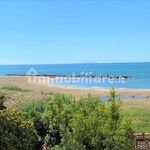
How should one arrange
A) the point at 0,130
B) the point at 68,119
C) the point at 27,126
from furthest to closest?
1. the point at 68,119
2. the point at 27,126
3. the point at 0,130

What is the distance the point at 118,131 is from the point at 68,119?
5.03m

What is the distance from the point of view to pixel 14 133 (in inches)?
846

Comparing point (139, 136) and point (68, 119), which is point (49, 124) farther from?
point (139, 136)

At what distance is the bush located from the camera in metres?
20.9

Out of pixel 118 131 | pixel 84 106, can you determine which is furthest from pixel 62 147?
pixel 84 106

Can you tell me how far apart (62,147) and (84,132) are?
4.57ft

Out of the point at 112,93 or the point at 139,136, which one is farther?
the point at 139,136

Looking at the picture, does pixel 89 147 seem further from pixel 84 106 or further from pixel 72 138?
pixel 84 106

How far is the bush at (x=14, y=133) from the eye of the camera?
20.9m

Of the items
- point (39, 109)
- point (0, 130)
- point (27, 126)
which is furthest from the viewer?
point (39, 109)

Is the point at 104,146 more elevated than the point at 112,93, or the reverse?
the point at 112,93

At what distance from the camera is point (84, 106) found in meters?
26.5

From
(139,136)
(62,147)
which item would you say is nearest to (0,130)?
(62,147)

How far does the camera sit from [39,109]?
31625mm
